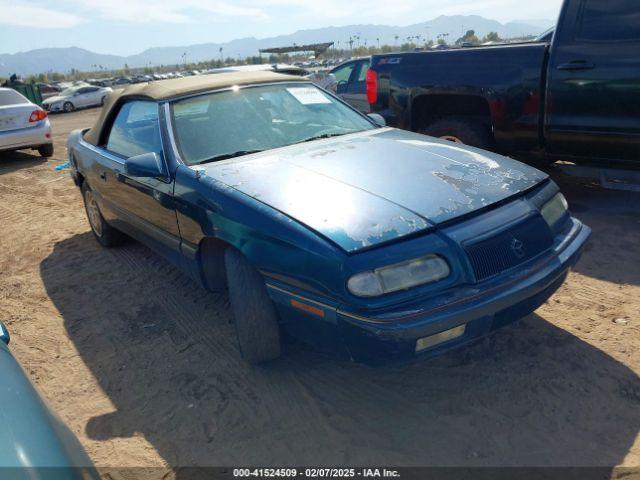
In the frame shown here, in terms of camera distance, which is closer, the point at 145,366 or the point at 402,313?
the point at 402,313

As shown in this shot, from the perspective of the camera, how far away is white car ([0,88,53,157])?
9438mm

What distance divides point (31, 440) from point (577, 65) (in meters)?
4.67

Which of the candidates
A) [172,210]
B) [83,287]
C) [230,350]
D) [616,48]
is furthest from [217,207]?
[616,48]

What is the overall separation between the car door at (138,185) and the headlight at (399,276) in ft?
5.04

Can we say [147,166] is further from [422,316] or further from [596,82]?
[596,82]

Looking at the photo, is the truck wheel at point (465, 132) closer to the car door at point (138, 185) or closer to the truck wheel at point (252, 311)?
the car door at point (138, 185)

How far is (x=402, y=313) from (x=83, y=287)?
123 inches

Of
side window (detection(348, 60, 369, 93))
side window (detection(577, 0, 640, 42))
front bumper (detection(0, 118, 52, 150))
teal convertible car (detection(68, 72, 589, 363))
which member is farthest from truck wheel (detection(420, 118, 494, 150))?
front bumper (detection(0, 118, 52, 150))

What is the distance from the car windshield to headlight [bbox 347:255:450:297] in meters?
1.44

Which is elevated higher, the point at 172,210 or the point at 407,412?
the point at 172,210

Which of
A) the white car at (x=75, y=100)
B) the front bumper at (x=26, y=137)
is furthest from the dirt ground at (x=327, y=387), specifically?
the white car at (x=75, y=100)

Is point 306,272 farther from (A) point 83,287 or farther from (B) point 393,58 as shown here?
(B) point 393,58

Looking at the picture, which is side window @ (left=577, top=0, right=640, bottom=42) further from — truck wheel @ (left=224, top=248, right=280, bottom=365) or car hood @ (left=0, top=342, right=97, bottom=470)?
car hood @ (left=0, top=342, right=97, bottom=470)

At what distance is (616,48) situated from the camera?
421cm
